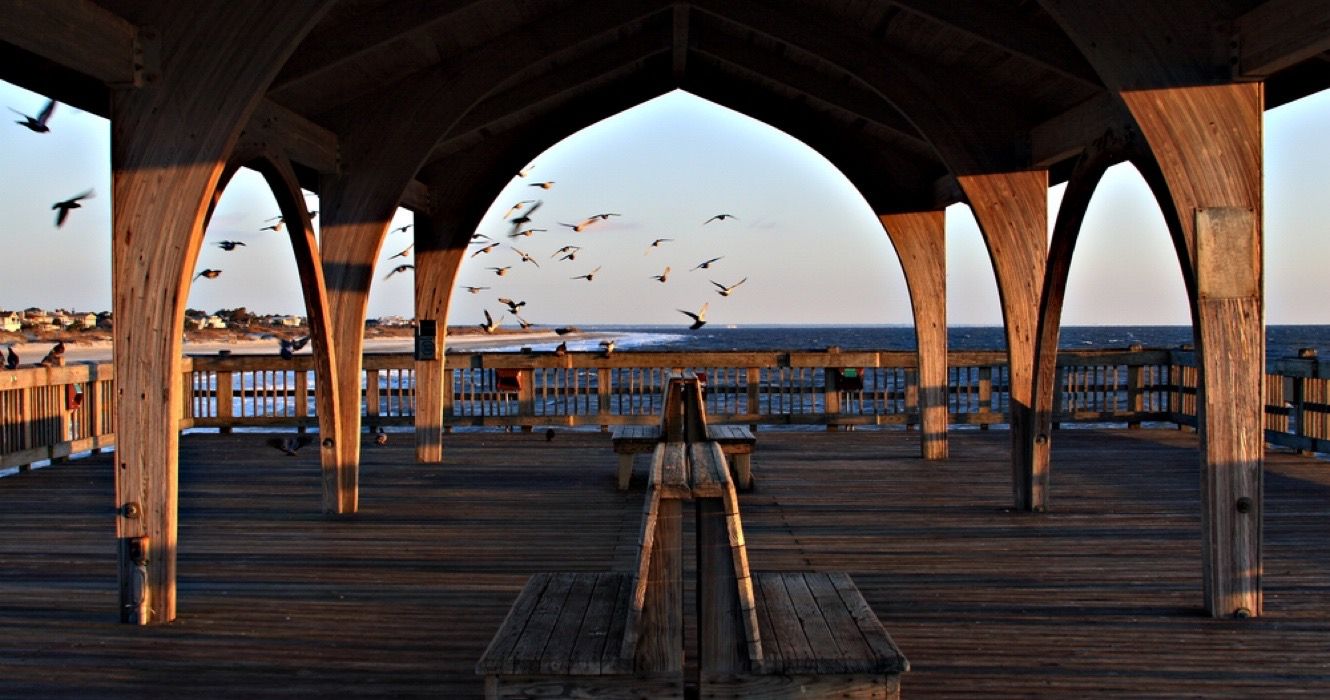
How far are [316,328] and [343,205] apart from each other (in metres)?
1.12

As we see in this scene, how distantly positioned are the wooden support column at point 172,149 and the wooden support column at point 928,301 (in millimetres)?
8152

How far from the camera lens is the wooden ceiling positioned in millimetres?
5316

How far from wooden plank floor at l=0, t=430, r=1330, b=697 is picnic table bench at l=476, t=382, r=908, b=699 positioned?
0.73 meters

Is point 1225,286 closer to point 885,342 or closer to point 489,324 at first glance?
point 489,324

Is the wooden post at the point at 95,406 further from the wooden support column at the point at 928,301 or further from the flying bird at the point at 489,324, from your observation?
the wooden support column at the point at 928,301

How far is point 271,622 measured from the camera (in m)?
5.44

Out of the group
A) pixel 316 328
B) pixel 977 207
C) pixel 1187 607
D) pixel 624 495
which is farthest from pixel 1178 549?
pixel 316 328

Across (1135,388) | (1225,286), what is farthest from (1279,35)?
(1135,388)

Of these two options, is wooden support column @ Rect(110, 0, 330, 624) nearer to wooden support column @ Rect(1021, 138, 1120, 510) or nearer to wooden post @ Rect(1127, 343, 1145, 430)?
wooden support column @ Rect(1021, 138, 1120, 510)

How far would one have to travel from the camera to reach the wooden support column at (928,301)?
12086 millimetres

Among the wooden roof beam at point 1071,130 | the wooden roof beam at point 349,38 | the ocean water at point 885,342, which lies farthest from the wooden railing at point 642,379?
the ocean water at point 885,342

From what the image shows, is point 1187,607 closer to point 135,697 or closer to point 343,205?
point 135,697

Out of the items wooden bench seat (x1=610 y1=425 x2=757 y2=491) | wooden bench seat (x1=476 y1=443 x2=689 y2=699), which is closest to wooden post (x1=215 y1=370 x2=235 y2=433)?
wooden bench seat (x1=610 y1=425 x2=757 y2=491)

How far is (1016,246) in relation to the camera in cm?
893
